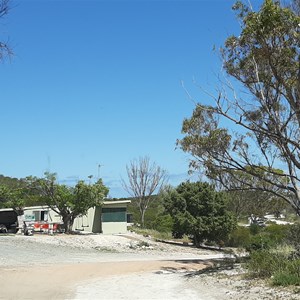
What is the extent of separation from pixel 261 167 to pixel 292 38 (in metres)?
5.31

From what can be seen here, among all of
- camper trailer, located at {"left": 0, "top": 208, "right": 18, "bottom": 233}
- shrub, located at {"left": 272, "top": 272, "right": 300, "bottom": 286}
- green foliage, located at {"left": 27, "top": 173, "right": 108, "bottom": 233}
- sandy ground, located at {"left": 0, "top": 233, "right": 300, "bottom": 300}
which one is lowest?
sandy ground, located at {"left": 0, "top": 233, "right": 300, "bottom": 300}

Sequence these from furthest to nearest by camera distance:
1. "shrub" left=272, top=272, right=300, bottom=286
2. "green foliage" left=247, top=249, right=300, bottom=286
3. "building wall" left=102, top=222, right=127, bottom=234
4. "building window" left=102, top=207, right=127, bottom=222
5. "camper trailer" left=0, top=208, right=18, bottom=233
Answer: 1. "camper trailer" left=0, top=208, right=18, bottom=233
2. "building window" left=102, top=207, right=127, bottom=222
3. "building wall" left=102, top=222, right=127, bottom=234
4. "green foliage" left=247, top=249, right=300, bottom=286
5. "shrub" left=272, top=272, right=300, bottom=286

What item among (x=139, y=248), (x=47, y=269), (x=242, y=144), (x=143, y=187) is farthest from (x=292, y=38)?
(x=143, y=187)

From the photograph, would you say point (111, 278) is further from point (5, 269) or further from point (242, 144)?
A: point (242, 144)

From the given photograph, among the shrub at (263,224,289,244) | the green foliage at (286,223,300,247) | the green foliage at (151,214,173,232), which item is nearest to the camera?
the green foliage at (286,223,300,247)

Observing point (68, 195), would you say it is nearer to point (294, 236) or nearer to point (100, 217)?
point (100, 217)

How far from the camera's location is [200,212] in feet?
117

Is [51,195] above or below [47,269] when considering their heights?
above

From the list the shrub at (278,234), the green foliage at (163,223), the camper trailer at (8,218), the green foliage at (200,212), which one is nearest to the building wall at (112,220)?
the green foliage at (163,223)

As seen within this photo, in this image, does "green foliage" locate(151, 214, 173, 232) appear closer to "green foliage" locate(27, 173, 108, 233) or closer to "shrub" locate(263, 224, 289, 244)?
"green foliage" locate(27, 173, 108, 233)

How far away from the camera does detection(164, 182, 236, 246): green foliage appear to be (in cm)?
3481

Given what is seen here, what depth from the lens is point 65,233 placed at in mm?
36031

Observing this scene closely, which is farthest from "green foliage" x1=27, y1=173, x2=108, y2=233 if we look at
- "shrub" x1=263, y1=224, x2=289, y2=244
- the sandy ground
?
"shrub" x1=263, y1=224, x2=289, y2=244

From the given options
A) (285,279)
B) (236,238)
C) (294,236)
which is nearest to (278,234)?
(236,238)
